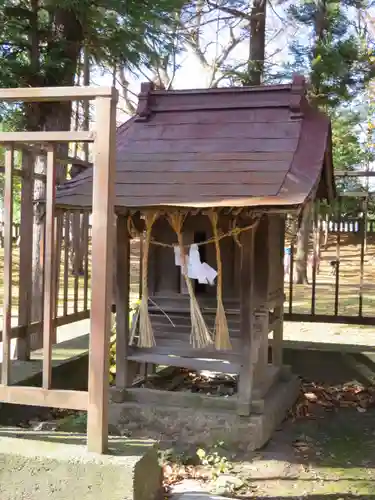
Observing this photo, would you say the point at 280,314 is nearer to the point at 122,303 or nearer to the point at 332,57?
the point at 122,303

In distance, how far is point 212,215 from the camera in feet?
14.6

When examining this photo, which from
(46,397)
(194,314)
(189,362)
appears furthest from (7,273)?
(189,362)

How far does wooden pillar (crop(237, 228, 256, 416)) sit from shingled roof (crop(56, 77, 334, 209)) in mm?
485

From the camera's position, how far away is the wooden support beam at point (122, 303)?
4949 millimetres

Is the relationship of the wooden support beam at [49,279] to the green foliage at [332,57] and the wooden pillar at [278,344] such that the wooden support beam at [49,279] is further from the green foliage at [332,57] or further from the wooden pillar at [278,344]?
the green foliage at [332,57]

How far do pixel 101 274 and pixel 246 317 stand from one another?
6.97 feet

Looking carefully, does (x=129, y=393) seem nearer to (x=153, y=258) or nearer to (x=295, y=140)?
(x=153, y=258)

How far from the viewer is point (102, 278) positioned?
8.86 feet

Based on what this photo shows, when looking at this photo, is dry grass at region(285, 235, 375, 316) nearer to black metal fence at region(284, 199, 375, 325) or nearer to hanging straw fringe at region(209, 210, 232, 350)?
black metal fence at region(284, 199, 375, 325)

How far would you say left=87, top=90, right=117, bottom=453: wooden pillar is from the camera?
268 cm

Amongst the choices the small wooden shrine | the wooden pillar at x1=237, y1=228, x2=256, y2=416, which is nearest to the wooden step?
the small wooden shrine

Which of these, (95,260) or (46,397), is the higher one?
(95,260)

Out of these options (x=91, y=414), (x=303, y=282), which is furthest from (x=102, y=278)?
(x=303, y=282)

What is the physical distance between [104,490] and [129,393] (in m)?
2.33
